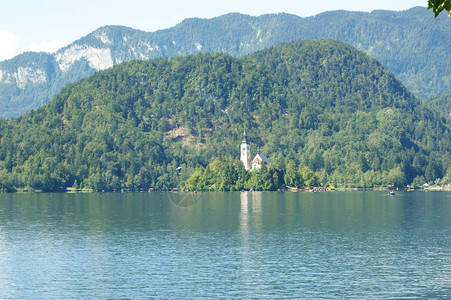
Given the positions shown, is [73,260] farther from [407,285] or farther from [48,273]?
[407,285]

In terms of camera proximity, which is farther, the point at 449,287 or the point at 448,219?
the point at 448,219

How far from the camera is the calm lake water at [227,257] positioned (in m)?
64.8

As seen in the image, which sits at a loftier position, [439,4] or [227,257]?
[439,4]

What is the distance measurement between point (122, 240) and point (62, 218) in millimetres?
44619

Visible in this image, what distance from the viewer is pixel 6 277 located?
7069cm

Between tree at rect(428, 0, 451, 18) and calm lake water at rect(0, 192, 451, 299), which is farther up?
tree at rect(428, 0, 451, 18)

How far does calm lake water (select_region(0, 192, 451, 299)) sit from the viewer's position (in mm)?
64812

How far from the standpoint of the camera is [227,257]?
82.9 meters

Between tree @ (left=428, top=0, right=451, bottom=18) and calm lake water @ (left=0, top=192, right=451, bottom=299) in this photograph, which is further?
calm lake water @ (left=0, top=192, right=451, bottom=299)

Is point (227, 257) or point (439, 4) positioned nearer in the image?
point (439, 4)

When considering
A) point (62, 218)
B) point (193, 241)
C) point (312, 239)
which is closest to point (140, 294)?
point (193, 241)

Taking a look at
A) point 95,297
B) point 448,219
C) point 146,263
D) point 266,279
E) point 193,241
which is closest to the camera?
point 95,297

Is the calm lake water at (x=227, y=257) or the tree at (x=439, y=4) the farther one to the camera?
the calm lake water at (x=227, y=257)

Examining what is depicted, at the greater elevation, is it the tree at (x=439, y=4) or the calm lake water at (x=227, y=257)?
the tree at (x=439, y=4)
